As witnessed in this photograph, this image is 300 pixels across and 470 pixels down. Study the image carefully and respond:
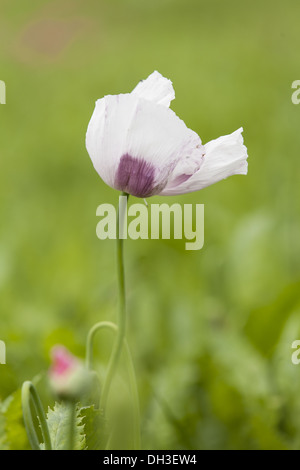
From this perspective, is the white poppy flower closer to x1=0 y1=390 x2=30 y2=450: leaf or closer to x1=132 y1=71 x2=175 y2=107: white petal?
x1=132 y1=71 x2=175 y2=107: white petal

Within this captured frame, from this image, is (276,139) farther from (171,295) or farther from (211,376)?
→ (211,376)

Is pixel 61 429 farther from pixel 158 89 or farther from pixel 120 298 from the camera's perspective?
pixel 158 89

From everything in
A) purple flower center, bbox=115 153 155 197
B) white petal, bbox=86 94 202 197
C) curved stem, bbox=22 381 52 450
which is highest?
white petal, bbox=86 94 202 197

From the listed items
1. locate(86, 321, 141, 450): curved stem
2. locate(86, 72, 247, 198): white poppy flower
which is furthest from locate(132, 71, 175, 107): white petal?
locate(86, 321, 141, 450): curved stem

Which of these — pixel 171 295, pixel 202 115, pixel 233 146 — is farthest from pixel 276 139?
pixel 233 146

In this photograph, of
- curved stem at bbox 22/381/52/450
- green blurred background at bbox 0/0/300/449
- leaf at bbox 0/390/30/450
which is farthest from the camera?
green blurred background at bbox 0/0/300/449

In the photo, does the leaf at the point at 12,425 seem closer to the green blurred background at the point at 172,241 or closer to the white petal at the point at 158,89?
the green blurred background at the point at 172,241

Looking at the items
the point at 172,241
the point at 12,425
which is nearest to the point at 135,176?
the point at 12,425
